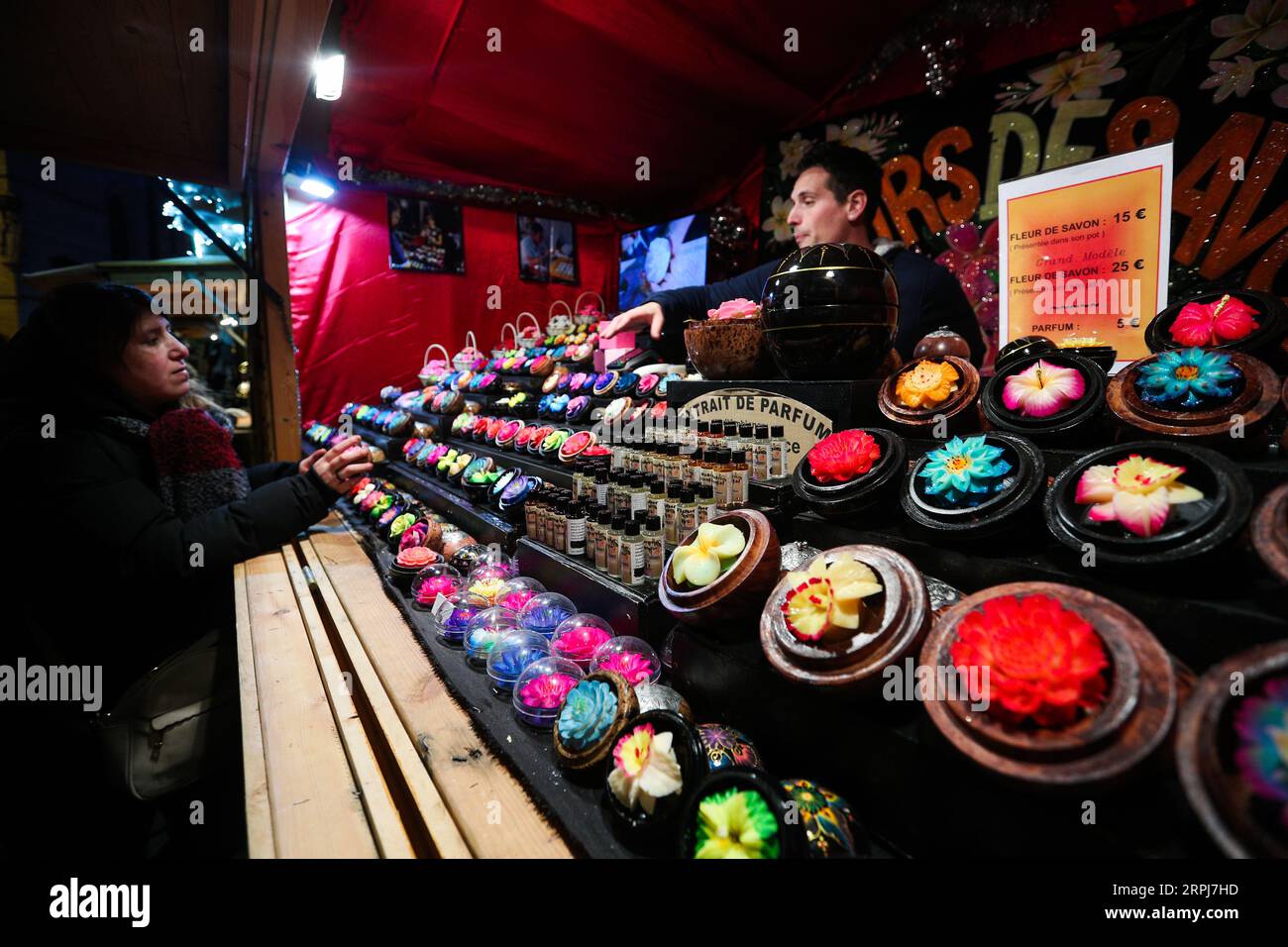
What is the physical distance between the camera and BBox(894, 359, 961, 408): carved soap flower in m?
1.62

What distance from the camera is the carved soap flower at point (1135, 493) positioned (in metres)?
0.99

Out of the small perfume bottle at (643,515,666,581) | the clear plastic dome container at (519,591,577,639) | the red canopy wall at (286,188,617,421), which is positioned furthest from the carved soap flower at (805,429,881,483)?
the red canopy wall at (286,188,617,421)

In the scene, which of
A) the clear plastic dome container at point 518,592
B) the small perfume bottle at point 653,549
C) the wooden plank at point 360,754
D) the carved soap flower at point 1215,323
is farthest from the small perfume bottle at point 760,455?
the wooden plank at point 360,754

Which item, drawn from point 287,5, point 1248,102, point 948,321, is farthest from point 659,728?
point 1248,102

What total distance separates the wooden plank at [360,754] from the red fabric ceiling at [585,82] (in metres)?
4.36

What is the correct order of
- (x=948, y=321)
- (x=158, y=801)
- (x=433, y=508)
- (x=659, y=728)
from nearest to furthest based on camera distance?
1. (x=659, y=728)
2. (x=158, y=801)
3. (x=948, y=321)
4. (x=433, y=508)

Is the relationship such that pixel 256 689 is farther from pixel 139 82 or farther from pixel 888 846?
pixel 139 82

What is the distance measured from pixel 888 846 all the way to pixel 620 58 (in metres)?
5.53

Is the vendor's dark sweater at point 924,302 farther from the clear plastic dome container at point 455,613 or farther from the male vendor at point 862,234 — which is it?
the clear plastic dome container at point 455,613

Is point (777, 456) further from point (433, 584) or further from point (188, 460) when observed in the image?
point (188, 460)

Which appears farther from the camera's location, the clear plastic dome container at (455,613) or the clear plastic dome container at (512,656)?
the clear plastic dome container at (455,613)

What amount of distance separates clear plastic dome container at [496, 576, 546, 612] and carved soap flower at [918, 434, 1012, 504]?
4.48ft

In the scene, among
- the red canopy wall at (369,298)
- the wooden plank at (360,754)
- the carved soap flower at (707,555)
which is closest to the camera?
the wooden plank at (360,754)

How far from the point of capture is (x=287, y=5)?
1.81 meters
